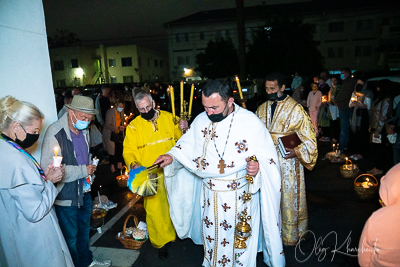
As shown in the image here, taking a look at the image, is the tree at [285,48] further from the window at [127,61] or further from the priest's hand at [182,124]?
the window at [127,61]

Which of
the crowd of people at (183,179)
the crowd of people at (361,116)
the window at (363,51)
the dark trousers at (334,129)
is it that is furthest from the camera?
the window at (363,51)

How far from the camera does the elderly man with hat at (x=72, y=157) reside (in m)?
3.09

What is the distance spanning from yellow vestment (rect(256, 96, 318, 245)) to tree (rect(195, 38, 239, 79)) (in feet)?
97.2

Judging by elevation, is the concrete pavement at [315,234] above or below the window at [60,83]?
below

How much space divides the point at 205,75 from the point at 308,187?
1147 inches

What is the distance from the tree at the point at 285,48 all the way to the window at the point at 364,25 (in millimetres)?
15784

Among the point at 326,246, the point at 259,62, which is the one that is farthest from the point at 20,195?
the point at 259,62

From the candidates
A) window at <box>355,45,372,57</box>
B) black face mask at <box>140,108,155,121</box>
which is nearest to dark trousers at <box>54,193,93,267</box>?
black face mask at <box>140,108,155,121</box>

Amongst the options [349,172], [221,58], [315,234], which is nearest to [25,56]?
[315,234]

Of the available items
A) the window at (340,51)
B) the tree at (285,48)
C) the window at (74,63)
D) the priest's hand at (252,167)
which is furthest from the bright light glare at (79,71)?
the priest's hand at (252,167)

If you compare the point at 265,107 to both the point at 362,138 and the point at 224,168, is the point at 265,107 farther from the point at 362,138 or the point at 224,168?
the point at 362,138

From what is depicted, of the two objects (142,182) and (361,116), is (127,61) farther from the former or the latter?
(142,182)

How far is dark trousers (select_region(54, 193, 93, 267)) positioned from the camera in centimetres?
322

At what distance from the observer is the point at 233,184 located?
315cm
